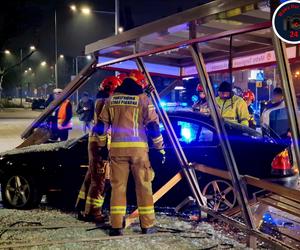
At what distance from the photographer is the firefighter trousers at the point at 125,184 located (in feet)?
16.3

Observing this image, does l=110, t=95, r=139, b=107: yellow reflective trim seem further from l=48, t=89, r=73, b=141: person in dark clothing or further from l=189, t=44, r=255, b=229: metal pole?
l=48, t=89, r=73, b=141: person in dark clothing

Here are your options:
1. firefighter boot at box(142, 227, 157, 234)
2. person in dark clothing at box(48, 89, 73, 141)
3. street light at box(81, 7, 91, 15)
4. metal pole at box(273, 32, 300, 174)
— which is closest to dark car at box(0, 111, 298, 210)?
firefighter boot at box(142, 227, 157, 234)

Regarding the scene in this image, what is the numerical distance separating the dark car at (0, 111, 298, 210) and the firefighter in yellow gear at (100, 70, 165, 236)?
99 cm

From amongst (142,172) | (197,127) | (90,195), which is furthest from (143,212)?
(197,127)

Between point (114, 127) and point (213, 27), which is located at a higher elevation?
point (213, 27)

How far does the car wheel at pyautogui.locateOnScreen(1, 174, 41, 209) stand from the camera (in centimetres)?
637

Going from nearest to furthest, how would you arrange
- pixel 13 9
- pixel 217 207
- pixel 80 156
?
pixel 217 207 → pixel 80 156 → pixel 13 9

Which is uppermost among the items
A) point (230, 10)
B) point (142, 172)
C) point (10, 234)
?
point (230, 10)

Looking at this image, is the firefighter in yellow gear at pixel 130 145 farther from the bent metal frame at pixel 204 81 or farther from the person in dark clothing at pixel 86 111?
the person in dark clothing at pixel 86 111

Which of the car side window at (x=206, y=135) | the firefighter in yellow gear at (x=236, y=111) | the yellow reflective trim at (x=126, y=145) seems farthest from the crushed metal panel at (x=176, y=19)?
the firefighter in yellow gear at (x=236, y=111)

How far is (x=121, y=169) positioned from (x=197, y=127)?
1438 millimetres

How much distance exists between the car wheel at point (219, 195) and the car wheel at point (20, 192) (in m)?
2.41

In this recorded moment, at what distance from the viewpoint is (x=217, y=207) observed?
5.79 m

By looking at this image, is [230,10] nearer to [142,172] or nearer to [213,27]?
[213,27]
